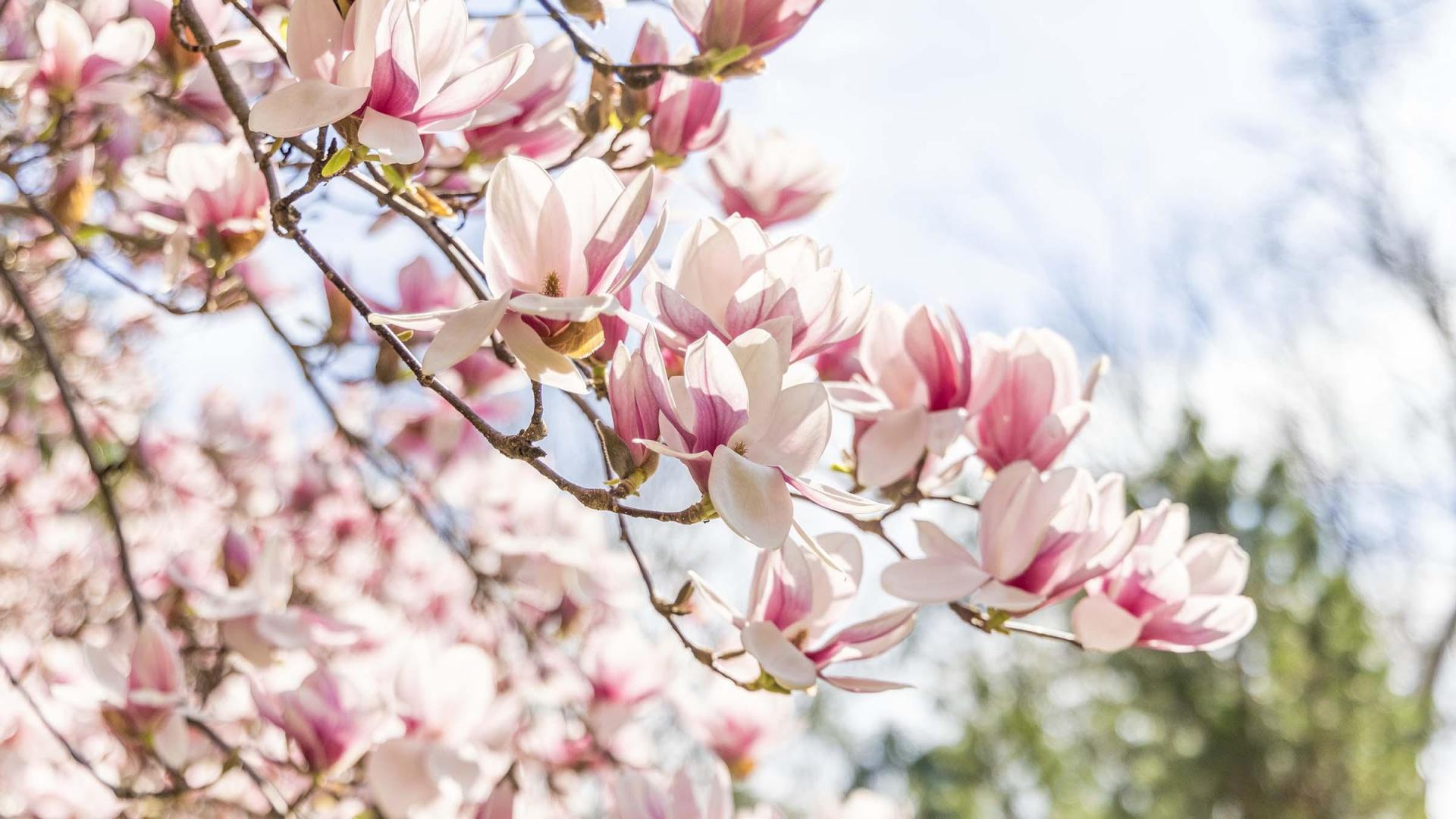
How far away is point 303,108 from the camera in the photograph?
0.48 meters

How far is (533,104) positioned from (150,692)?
563mm

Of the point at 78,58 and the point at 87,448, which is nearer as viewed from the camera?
the point at 78,58

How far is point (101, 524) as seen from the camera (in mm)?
2783

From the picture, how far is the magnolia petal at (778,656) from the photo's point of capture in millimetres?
604

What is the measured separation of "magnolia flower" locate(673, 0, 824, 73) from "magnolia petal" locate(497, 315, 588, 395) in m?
0.29

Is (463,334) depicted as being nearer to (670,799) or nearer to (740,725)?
(670,799)

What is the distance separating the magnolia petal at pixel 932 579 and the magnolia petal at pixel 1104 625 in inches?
3.6

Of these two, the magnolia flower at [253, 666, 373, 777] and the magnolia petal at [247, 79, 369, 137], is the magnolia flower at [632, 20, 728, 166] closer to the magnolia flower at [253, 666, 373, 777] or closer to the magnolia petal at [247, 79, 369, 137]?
the magnolia petal at [247, 79, 369, 137]

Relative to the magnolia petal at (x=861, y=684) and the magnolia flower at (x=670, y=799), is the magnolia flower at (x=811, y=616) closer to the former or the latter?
the magnolia petal at (x=861, y=684)

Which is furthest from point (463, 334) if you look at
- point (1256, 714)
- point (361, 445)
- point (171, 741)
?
point (1256, 714)

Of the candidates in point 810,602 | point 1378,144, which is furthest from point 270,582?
point 1378,144

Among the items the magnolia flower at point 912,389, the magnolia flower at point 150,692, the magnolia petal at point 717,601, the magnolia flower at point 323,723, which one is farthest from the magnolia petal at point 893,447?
the magnolia flower at point 150,692

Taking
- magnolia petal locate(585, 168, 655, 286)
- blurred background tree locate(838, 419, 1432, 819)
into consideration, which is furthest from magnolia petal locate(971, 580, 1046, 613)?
blurred background tree locate(838, 419, 1432, 819)

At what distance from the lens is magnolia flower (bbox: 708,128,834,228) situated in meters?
0.96
